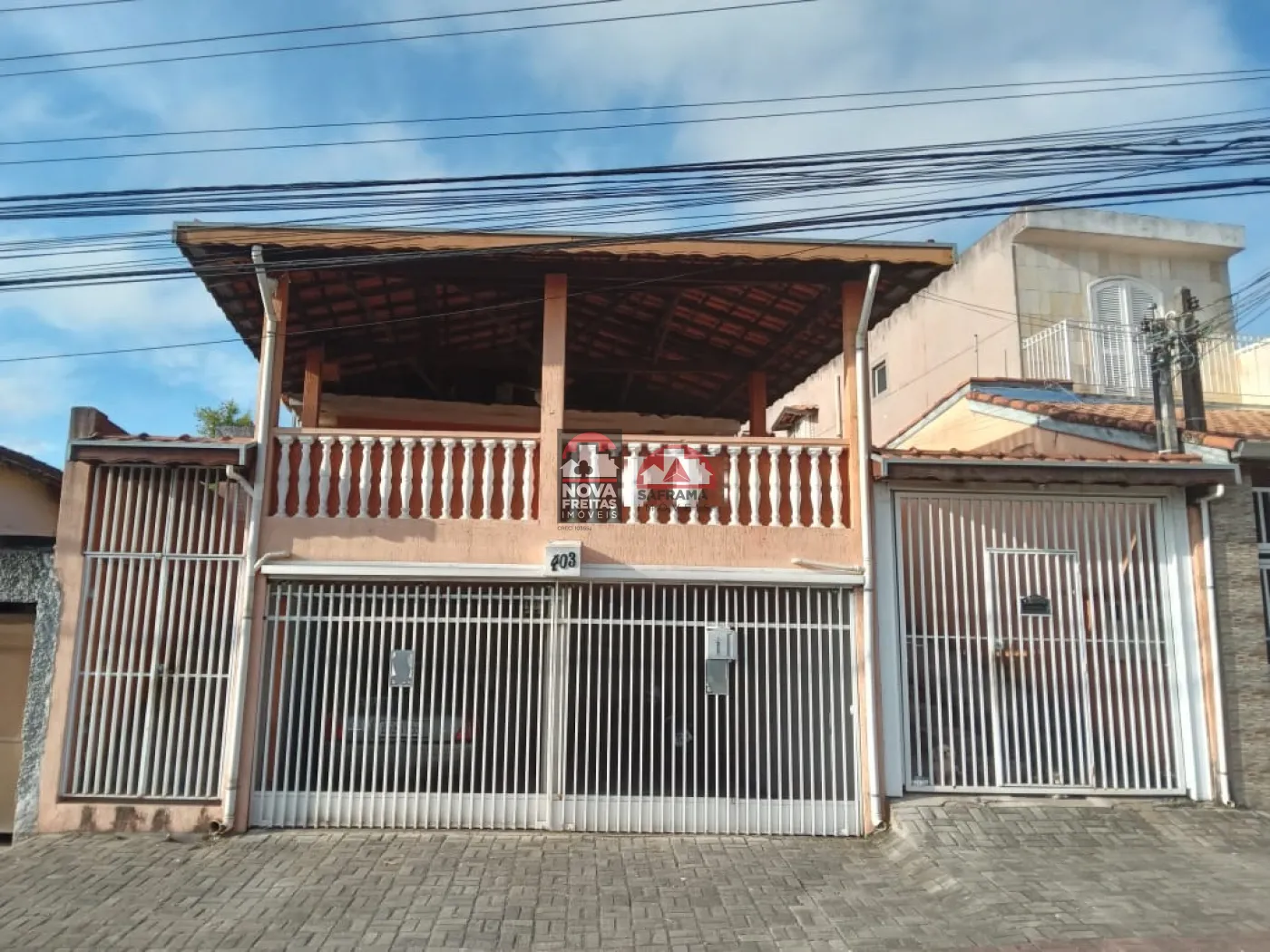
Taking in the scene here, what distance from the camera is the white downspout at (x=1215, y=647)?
272 inches

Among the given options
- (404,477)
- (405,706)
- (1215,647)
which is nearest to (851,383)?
(1215,647)

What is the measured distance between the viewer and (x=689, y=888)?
5.70 meters

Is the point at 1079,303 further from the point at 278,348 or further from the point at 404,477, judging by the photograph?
the point at 278,348

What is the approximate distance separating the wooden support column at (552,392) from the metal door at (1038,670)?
3.56 meters

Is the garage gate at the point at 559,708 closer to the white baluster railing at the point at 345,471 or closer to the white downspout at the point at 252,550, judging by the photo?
the white downspout at the point at 252,550

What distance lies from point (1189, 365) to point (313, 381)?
351 inches

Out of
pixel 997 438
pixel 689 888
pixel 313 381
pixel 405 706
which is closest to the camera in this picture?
pixel 689 888

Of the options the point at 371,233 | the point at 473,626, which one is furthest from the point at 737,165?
the point at 473,626

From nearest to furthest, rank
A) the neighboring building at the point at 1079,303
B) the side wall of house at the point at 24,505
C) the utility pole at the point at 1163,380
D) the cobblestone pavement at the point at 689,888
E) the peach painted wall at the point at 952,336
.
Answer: the cobblestone pavement at the point at 689,888 < the utility pole at the point at 1163,380 < the side wall of house at the point at 24,505 < the neighboring building at the point at 1079,303 < the peach painted wall at the point at 952,336

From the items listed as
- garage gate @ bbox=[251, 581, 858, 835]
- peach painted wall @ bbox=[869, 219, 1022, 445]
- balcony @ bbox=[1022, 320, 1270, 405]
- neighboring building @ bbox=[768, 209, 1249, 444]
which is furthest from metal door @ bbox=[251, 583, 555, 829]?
peach painted wall @ bbox=[869, 219, 1022, 445]

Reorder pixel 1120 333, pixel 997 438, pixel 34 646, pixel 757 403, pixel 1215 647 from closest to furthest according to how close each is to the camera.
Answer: pixel 34 646 → pixel 1215 647 → pixel 997 438 → pixel 757 403 → pixel 1120 333

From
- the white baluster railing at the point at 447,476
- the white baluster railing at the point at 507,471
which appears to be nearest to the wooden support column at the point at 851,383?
the white baluster railing at the point at 507,471

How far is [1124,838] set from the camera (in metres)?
6.39

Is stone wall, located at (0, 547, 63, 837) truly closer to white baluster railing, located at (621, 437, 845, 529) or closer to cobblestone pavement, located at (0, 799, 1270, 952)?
cobblestone pavement, located at (0, 799, 1270, 952)
